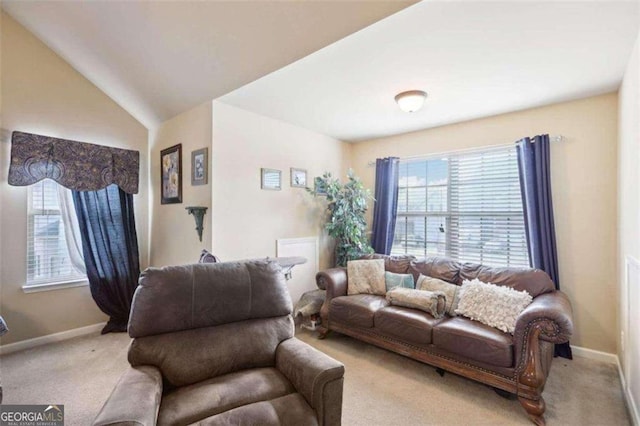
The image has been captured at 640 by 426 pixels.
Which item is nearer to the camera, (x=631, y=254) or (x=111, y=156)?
(x=631, y=254)

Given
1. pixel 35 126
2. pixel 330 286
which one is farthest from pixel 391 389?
pixel 35 126

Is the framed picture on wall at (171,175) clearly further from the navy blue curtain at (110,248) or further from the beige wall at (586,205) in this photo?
the beige wall at (586,205)

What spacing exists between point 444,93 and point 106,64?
3.38 m

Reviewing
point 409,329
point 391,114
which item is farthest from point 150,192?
point 409,329

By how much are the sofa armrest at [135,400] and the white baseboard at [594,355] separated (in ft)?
11.8

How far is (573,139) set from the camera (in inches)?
114

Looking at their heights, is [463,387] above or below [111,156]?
below

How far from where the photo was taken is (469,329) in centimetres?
229

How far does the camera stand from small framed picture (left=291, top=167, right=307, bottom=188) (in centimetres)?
378

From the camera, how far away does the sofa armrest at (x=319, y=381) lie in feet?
4.52

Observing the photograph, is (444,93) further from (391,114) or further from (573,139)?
(573,139)

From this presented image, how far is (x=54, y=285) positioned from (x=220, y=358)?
110 inches

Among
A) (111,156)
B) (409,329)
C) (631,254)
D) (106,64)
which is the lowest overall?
(409,329)

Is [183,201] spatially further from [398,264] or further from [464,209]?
[464,209]
